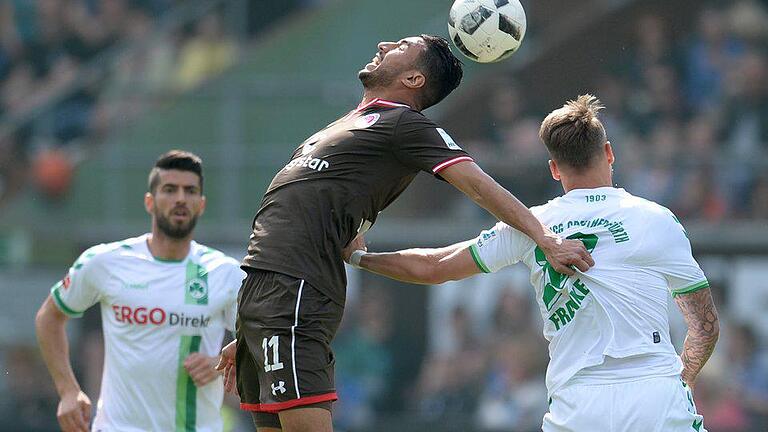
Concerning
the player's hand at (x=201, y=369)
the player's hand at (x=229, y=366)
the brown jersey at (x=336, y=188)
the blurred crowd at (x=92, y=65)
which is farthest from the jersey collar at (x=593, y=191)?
the blurred crowd at (x=92, y=65)

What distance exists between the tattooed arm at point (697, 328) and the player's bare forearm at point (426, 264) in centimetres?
92

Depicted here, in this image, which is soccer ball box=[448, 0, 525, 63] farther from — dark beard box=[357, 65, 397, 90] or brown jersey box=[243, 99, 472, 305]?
brown jersey box=[243, 99, 472, 305]

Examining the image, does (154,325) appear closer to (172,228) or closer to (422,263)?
(172,228)

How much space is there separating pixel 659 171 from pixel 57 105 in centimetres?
814

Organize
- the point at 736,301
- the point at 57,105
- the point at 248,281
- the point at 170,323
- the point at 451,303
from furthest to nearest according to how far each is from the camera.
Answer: the point at 57,105
the point at 451,303
the point at 736,301
the point at 170,323
the point at 248,281

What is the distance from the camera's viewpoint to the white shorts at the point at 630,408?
504cm

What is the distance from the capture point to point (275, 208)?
5605 mm

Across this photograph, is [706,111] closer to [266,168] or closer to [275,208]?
[266,168]

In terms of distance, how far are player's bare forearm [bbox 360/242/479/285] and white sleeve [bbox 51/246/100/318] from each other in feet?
6.53

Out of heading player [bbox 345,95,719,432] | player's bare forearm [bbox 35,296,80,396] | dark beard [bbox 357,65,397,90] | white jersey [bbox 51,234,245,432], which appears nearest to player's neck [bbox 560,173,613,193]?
heading player [bbox 345,95,719,432]

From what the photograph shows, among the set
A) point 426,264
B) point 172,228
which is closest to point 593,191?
point 426,264

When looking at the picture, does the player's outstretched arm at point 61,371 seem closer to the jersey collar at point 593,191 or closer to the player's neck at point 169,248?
the player's neck at point 169,248

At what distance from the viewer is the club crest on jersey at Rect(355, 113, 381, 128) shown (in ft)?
18.6

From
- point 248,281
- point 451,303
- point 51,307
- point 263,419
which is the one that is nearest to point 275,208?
point 248,281
